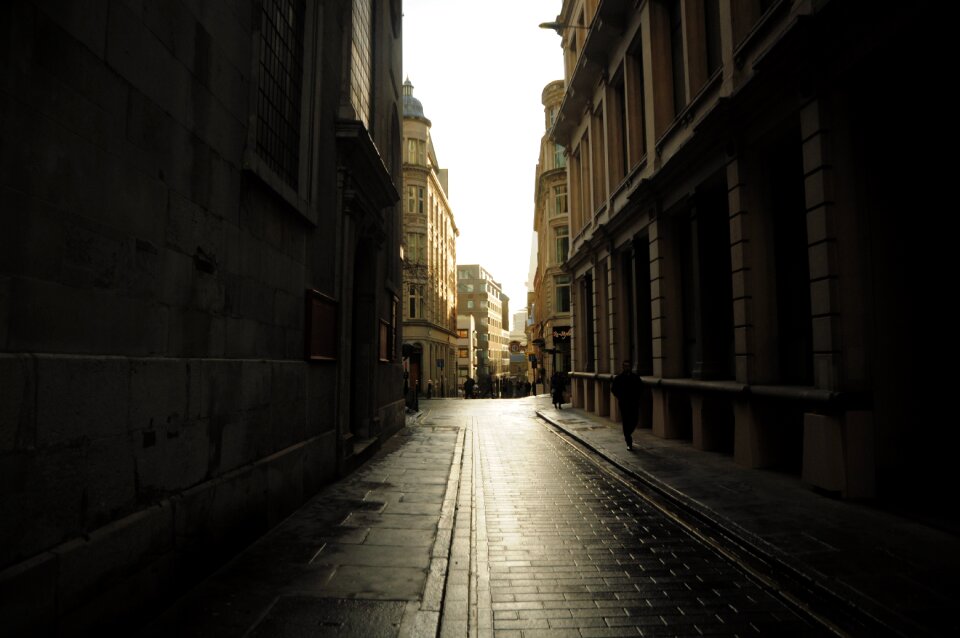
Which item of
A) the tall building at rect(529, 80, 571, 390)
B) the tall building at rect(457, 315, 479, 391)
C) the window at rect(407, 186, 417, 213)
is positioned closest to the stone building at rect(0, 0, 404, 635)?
the tall building at rect(529, 80, 571, 390)

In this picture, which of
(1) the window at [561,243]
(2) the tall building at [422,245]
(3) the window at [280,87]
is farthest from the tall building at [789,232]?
(2) the tall building at [422,245]

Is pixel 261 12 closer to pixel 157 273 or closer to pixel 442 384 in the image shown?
pixel 157 273

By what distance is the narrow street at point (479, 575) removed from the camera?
4.13m

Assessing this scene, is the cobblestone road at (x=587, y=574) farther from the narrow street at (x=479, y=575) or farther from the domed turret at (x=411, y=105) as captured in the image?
the domed turret at (x=411, y=105)

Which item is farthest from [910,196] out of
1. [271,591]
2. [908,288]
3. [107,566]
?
[107,566]

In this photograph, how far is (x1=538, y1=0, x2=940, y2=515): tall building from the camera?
7801 mm

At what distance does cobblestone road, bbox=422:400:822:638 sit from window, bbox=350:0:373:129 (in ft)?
28.4

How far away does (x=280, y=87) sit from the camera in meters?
7.58

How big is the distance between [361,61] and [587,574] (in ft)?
40.0

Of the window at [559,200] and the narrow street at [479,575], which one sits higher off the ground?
the window at [559,200]

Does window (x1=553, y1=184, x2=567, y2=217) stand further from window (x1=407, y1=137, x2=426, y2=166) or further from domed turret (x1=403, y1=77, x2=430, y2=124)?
domed turret (x1=403, y1=77, x2=430, y2=124)

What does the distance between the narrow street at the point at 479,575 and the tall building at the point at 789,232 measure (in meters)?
3.30

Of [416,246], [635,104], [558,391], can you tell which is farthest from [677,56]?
[416,246]

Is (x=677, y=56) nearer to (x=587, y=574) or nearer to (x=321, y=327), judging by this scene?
(x=321, y=327)
